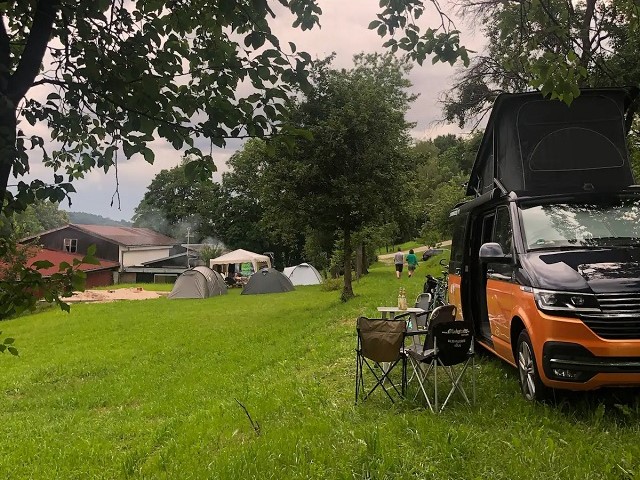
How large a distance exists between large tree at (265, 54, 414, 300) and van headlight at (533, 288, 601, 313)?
12994 millimetres

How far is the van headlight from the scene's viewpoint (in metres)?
4.30

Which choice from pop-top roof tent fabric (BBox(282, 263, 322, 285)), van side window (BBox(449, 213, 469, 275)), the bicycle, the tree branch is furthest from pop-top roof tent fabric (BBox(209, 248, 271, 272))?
the tree branch

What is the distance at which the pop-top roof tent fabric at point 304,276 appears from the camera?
3785cm

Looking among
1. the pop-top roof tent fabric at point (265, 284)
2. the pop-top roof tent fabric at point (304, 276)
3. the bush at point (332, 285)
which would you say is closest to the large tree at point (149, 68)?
the bush at point (332, 285)

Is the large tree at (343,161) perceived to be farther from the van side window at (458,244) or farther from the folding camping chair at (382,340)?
the folding camping chair at (382,340)

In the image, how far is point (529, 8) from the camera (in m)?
3.57

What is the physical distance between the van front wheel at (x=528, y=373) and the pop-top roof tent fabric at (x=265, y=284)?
1037 inches

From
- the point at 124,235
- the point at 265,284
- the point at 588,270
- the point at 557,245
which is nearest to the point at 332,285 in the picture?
the point at 265,284

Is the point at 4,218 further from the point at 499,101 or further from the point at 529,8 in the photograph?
the point at 499,101

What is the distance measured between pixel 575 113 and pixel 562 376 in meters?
3.29

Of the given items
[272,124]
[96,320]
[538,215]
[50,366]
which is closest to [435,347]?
[538,215]

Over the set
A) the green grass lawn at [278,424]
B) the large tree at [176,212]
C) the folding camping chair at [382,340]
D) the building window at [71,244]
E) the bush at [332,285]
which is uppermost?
the large tree at [176,212]

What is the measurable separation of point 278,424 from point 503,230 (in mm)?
3276

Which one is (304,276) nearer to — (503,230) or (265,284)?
(265,284)
